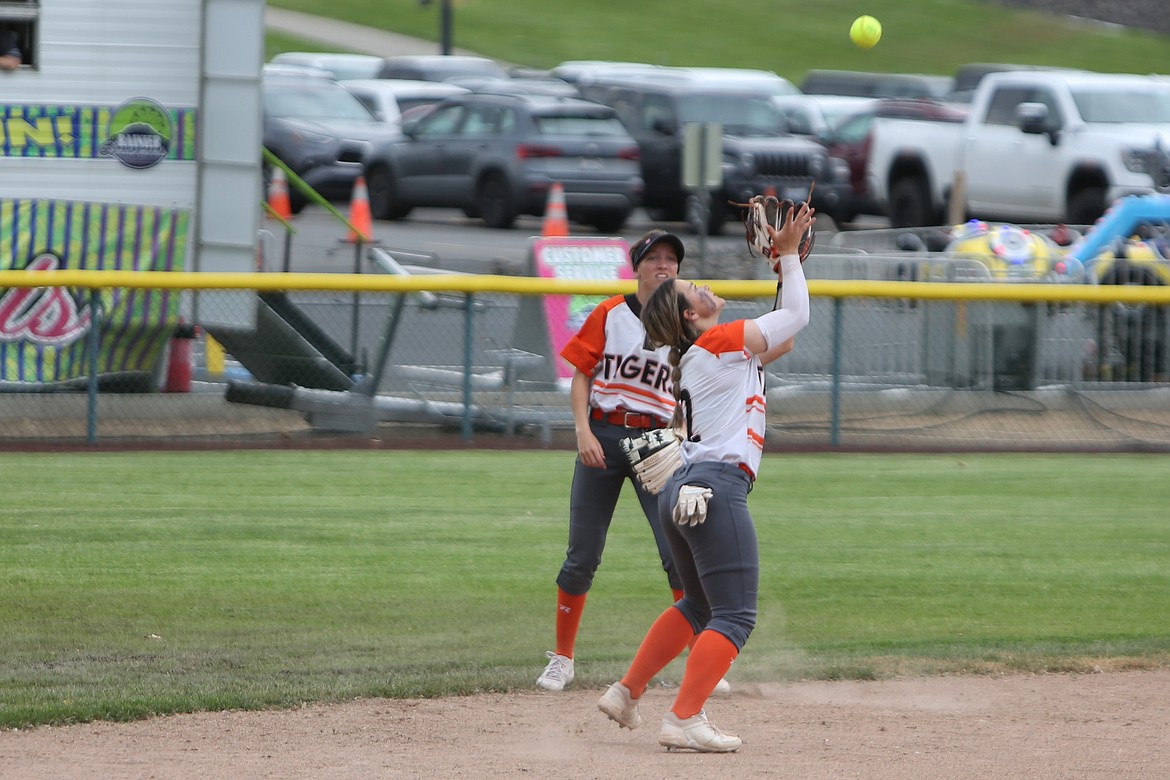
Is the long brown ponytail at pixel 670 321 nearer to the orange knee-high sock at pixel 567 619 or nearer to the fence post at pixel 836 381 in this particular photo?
the orange knee-high sock at pixel 567 619

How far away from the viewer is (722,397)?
554cm

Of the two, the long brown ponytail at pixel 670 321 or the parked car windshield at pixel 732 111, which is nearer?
the long brown ponytail at pixel 670 321

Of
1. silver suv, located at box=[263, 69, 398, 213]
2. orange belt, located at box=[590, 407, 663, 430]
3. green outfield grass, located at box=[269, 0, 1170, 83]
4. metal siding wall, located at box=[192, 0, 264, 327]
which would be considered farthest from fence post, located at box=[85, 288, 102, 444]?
green outfield grass, located at box=[269, 0, 1170, 83]

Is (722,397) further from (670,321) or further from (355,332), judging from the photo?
(355,332)

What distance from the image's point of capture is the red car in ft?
85.8

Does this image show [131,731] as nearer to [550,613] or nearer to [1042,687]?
[550,613]

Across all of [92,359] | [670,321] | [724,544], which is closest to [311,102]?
[92,359]

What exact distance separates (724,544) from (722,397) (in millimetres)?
463

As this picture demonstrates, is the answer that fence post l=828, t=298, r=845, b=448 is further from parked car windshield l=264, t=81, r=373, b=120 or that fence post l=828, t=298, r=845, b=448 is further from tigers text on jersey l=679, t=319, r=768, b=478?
parked car windshield l=264, t=81, r=373, b=120

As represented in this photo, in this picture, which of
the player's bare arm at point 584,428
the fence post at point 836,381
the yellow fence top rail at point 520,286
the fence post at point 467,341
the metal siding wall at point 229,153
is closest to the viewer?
the player's bare arm at point 584,428

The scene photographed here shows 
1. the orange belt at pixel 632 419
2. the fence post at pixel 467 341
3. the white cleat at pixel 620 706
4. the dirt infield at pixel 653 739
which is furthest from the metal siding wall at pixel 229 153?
the white cleat at pixel 620 706

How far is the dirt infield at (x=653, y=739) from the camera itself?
5.44 meters

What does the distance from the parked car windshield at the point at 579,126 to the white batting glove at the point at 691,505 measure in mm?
18396

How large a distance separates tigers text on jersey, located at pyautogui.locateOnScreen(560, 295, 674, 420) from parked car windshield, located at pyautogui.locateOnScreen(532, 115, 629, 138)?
17230mm
